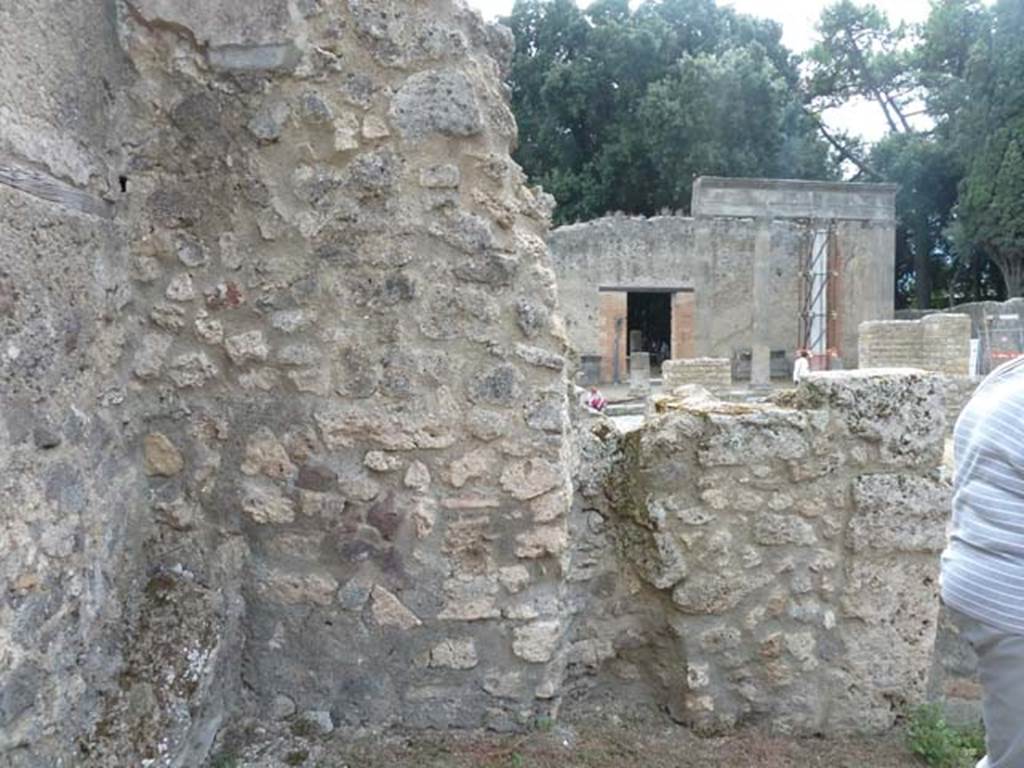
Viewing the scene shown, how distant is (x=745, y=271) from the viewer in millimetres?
21656

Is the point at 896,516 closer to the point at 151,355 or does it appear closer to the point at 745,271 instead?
the point at 151,355

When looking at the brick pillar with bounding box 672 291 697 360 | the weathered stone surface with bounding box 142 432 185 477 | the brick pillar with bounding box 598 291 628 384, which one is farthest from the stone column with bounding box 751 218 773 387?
the weathered stone surface with bounding box 142 432 185 477

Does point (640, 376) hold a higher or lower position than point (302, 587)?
lower

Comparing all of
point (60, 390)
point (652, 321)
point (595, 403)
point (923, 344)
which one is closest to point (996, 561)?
point (60, 390)

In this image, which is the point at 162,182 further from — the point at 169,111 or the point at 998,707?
the point at 998,707

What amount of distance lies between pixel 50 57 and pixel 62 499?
1.15 metres

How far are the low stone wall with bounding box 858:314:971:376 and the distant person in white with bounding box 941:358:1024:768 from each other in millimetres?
12574

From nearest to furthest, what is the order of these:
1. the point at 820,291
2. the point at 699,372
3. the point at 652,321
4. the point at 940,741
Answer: the point at 940,741, the point at 699,372, the point at 820,291, the point at 652,321

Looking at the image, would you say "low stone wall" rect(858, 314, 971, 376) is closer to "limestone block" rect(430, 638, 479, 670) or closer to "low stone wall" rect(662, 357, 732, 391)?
"low stone wall" rect(662, 357, 732, 391)

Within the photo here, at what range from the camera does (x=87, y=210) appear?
2.42 meters

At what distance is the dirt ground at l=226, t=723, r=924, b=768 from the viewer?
2.57m

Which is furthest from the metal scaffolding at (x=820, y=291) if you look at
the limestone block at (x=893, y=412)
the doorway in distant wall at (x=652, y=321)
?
the limestone block at (x=893, y=412)

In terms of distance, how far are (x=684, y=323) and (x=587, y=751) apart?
19.6 m

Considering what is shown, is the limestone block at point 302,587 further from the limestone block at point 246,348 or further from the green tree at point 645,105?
the green tree at point 645,105
